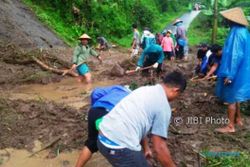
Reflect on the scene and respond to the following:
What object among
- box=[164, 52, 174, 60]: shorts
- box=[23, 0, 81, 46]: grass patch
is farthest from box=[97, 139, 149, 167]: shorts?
box=[23, 0, 81, 46]: grass patch

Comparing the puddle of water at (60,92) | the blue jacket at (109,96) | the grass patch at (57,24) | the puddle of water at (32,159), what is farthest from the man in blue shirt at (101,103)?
the grass patch at (57,24)

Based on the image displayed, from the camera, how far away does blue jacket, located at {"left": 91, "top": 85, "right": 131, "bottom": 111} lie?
12.9 feet

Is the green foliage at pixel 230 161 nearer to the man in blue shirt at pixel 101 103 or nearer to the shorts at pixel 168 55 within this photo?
the man in blue shirt at pixel 101 103

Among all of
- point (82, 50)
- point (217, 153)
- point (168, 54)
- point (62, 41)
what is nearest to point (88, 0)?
point (62, 41)

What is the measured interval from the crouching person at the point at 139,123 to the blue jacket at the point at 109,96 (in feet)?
2.07

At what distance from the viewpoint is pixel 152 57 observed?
365 inches

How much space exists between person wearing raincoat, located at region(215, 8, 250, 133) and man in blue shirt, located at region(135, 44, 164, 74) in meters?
3.53

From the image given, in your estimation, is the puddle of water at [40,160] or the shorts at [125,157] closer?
the shorts at [125,157]

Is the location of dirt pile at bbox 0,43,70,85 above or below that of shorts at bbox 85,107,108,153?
below

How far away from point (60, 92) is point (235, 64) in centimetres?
497

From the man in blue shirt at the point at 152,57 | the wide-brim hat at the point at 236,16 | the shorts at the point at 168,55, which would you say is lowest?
the shorts at the point at 168,55

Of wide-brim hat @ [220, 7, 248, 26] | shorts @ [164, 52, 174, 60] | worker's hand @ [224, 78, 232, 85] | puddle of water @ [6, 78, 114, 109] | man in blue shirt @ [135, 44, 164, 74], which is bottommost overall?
shorts @ [164, 52, 174, 60]

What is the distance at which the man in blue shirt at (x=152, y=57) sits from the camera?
9.18m

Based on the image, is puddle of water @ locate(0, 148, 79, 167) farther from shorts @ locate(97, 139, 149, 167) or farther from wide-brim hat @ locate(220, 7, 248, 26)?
wide-brim hat @ locate(220, 7, 248, 26)
